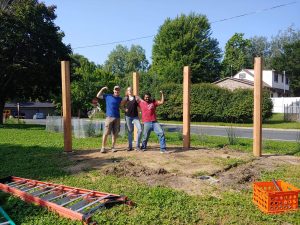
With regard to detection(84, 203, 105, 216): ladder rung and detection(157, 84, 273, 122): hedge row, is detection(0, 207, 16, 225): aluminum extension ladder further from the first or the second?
detection(157, 84, 273, 122): hedge row

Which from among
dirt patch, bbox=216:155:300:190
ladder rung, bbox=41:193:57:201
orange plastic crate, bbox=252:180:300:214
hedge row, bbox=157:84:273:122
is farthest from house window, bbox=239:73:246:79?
ladder rung, bbox=41:193:57:201

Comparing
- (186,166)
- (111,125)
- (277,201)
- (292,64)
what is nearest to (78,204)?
(277,201)

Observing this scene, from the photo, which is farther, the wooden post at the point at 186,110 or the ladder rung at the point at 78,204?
the wooden post at the point at 186,110

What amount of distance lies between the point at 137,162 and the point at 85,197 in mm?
2824

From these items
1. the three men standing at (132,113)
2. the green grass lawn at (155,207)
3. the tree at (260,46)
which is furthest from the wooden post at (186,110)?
the tree at (260,46)

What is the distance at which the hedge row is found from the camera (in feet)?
97.5

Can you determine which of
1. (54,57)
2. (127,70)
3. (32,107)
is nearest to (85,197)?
(54,57)

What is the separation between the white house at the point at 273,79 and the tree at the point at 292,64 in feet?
32.5

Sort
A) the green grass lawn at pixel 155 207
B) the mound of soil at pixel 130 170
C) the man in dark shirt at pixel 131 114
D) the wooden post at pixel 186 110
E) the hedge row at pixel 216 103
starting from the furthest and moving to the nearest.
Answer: the hedge row at pixel 216 103 < the wooden post at pixel 186 110 < the man in dark shirt at pixel 131 114 < the mound of soil at pixel 130 170 < the green grass lawn at pixel 155 207

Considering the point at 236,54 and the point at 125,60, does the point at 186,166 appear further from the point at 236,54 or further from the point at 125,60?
the point at 125,60

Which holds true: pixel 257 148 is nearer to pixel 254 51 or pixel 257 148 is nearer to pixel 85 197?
pixel 85 197

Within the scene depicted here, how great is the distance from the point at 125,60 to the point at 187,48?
44.2m

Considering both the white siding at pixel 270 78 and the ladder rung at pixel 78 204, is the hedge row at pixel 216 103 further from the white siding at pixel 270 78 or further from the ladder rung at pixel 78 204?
the white siding at pixel 270 78

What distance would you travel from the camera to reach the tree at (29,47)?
76.9ft
